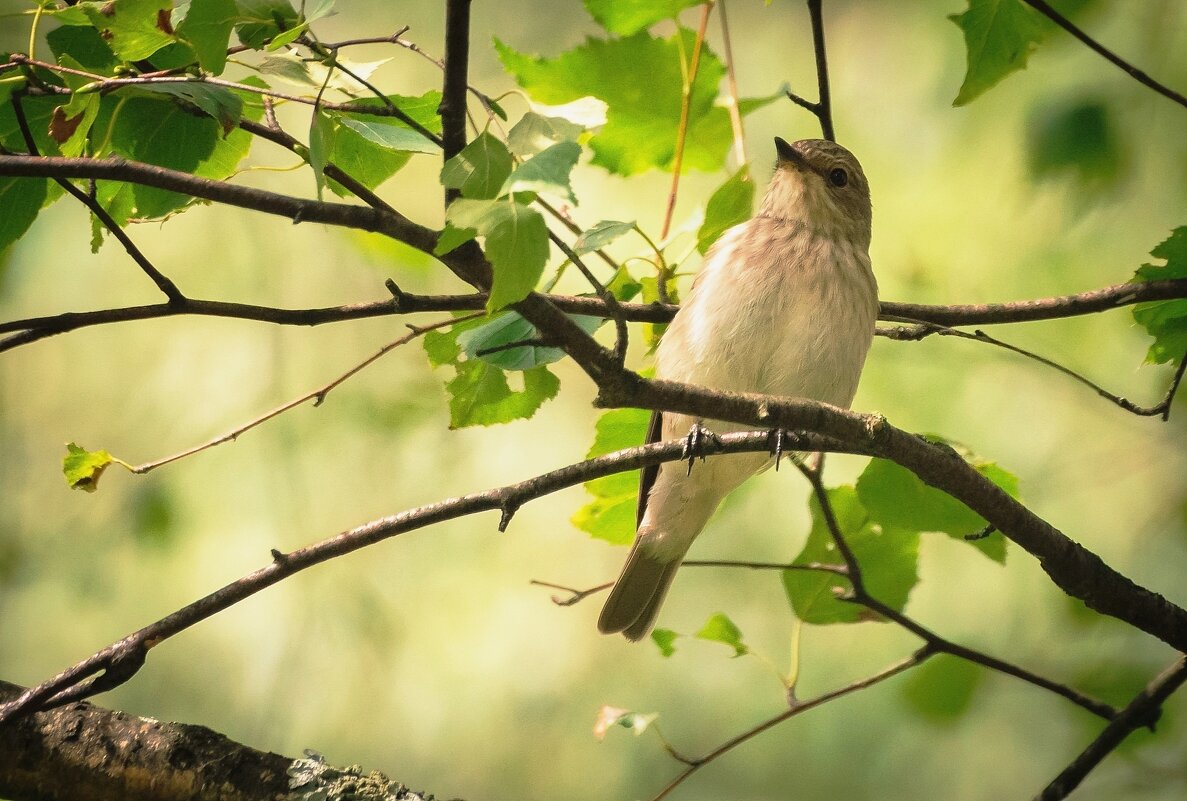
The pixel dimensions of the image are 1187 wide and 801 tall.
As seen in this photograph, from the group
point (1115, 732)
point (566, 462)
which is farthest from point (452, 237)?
point (566, 462)

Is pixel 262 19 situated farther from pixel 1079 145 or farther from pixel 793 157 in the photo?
pixel 1079 145

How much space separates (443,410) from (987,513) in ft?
7.76

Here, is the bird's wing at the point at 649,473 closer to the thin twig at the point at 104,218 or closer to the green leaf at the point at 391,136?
the green leaf at the point at 391,136

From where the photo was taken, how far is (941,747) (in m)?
3.09

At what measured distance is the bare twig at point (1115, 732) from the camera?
174cm

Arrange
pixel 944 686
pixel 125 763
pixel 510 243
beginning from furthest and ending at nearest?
pixel 944 686 → pixel 125 763 → pixel 510 243

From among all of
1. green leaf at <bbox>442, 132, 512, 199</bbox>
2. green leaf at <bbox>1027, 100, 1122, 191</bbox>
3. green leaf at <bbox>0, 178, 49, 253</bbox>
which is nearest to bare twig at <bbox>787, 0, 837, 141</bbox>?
green leaf at <bbox>442, 132, 512, 199</bbox>

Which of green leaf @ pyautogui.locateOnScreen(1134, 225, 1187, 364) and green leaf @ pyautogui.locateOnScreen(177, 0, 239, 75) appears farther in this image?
green leaf @ pyautogui.locateOnScreen(1134, 225, 1187, 364)

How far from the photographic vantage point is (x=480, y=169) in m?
1.01

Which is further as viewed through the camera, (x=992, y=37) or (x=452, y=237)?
(x=992, y=37)

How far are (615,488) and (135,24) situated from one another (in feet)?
3.66

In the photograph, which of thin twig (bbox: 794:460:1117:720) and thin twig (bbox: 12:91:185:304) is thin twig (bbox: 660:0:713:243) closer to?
thin twig (bbox: 794:460:1117:720)

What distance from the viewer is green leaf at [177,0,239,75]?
1067mm

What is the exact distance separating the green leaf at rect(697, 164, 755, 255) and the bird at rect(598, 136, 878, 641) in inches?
13.9
